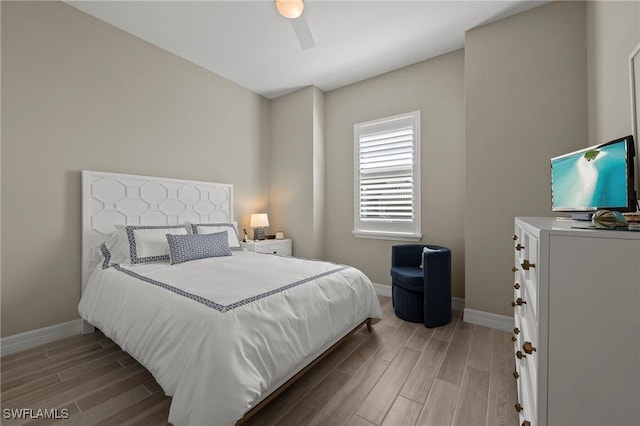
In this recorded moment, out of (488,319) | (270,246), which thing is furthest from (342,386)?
(270,246)

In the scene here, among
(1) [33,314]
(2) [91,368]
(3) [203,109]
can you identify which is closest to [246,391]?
(2) [91,368]

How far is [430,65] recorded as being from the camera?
3326 millimetres

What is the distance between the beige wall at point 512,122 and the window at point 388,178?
0.76 m

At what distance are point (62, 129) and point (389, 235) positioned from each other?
3.70 metres

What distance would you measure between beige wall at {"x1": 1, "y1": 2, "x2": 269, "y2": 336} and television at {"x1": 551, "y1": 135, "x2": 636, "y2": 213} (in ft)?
12.2

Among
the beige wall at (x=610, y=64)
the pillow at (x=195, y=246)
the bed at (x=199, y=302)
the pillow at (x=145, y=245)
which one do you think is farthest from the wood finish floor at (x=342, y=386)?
the beige wall at (x=610, y=64)

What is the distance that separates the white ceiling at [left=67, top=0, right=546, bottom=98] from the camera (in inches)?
97.8

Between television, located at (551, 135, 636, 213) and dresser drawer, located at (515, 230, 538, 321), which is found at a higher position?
television, located at (551, 135, 636, 213)

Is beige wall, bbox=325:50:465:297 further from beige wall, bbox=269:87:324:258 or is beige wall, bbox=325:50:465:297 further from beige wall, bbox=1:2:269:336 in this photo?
beige wall, bbox=1:2:269:336

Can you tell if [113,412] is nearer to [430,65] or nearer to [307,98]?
[307,98]

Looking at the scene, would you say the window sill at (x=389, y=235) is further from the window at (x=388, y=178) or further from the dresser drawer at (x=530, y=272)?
the dresser drawer at (x=530, y=272)

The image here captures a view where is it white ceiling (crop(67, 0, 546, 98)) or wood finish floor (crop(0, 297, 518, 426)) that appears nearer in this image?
wood finish floor (crop(0, 297, 518, 426))

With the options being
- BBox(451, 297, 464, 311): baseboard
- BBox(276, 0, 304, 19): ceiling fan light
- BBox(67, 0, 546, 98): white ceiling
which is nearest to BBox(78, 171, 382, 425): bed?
BBox(451, 297, 464, 311): baseboard

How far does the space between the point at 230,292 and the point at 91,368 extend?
4.42ft
